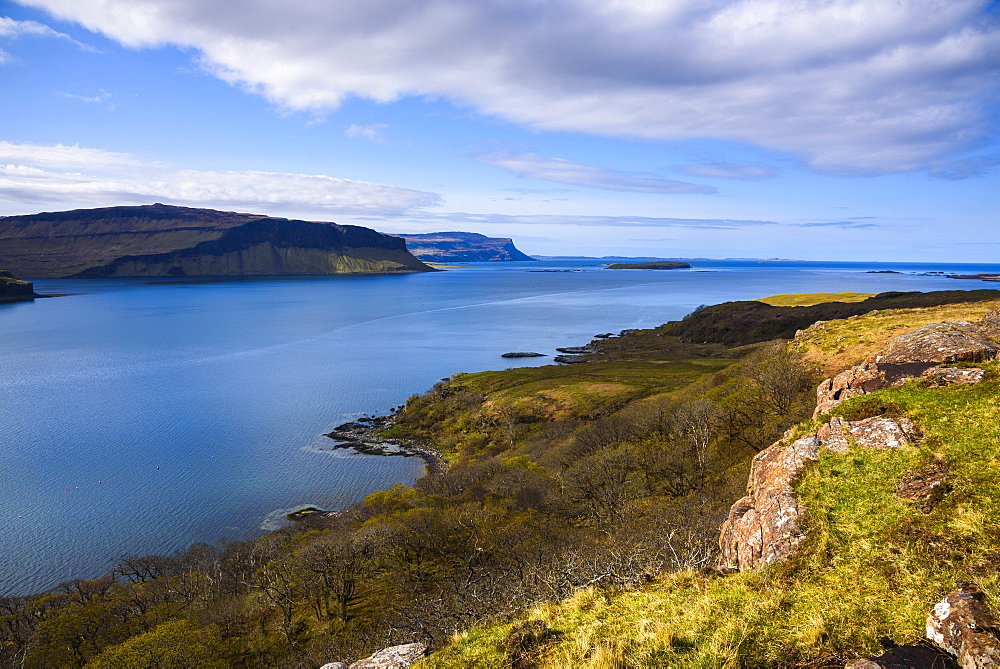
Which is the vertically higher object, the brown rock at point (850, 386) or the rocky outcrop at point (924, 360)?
the rocky outcrop at point (924, 360)

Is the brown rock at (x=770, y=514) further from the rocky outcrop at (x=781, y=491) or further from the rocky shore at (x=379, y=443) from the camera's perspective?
the rocky shore at (x=379, y=443)

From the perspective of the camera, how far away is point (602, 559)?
658 inches

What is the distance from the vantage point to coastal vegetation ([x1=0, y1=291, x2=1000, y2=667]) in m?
8.73

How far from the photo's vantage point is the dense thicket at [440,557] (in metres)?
17.0

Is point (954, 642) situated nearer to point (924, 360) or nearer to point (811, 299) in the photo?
point (924, 360)

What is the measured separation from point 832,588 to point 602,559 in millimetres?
8442

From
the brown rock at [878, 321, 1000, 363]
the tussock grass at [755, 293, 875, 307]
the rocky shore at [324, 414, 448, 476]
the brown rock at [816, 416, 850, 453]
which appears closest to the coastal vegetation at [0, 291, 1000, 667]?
the brown rock at [816, 416, 850, 453]

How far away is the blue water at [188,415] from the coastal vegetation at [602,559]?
5.78 metres

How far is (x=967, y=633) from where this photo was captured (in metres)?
6.87

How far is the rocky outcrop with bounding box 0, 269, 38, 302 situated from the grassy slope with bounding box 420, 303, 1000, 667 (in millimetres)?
243814

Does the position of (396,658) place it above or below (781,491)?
below

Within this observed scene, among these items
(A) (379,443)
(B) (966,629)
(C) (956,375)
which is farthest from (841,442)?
(A) (379,443)

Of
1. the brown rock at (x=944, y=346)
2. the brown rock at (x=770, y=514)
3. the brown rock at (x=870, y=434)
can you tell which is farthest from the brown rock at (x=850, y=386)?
the brown rock at (x=770, y=514)

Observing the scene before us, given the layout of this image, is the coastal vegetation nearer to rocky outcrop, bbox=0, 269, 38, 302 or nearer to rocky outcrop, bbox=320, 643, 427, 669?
rocky outcrop, bbox=320, 643, 427, 669
